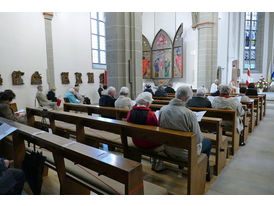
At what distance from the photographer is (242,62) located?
56.9ft

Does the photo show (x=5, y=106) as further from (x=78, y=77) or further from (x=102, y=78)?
(x=102, y=78)

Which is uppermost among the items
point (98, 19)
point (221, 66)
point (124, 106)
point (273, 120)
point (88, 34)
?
point (98, 19)

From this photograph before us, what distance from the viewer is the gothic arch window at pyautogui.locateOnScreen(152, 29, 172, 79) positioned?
1379 cm

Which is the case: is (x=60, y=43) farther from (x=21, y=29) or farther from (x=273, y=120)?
(x=273, y=120)

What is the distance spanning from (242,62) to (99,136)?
17.5m

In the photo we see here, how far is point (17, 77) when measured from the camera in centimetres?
854

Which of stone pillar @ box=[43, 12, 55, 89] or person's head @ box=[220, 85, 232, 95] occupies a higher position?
stone pillar @ box=[43, 12, 55, 89]

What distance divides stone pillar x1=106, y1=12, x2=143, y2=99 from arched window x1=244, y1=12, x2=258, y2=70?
632 inches

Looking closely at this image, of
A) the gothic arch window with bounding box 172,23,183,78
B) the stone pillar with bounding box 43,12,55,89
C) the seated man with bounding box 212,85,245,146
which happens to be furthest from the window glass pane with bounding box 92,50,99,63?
the seated man with bounding box 212,85,245,146

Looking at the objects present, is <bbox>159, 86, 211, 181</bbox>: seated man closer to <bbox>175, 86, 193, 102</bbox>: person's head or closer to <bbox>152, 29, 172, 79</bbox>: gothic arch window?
<bbox>175, 86, 193, 102</bbox>: person's head

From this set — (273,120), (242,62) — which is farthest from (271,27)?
(273,120)

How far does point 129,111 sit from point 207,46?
8.81 m

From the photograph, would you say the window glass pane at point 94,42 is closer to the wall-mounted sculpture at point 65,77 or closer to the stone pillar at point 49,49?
the wall-mounted sculpture at point 65,77

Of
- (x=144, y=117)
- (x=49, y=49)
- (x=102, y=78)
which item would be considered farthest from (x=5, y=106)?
(x=102, y=78)
